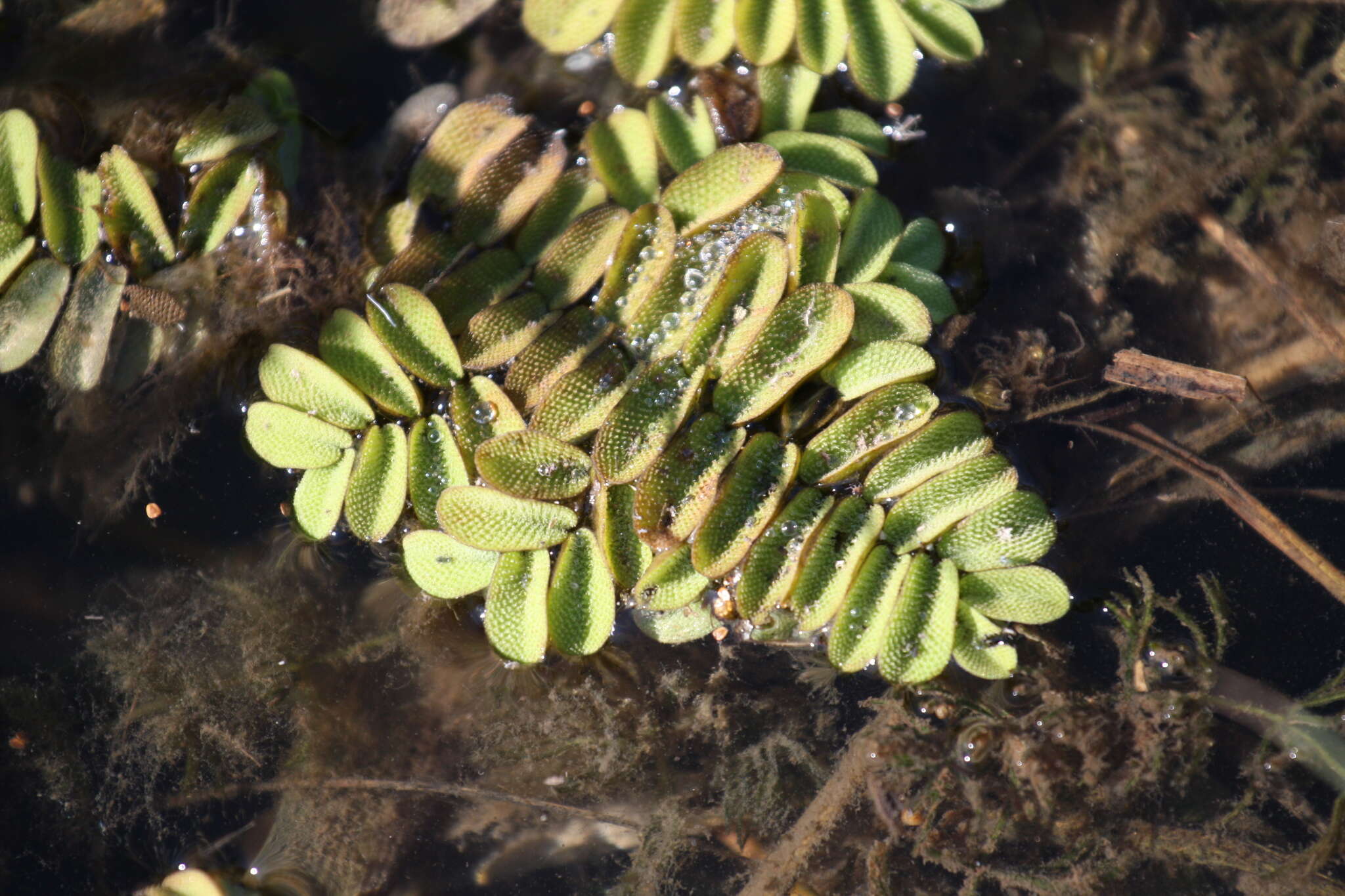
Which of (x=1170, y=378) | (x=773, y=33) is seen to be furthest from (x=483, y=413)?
(x=1170, y=378)

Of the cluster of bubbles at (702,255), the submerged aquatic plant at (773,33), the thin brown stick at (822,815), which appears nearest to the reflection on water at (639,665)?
the thin brown stick at (822,815)

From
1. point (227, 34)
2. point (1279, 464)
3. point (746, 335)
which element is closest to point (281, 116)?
point (227, 34)

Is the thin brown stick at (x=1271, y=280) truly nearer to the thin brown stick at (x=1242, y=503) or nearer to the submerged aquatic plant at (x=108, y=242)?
the thin brown stick at (x=1242, y=503)

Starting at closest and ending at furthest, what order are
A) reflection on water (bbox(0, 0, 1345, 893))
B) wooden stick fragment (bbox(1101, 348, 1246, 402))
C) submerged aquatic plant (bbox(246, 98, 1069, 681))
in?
submerged aquatic plant (bbox(246, 98, 1069, 681)), reflection on water (bbox(0, 0, 1345, 893)), wooden stick fragment (bbox(1101, 348, 1246, 402))

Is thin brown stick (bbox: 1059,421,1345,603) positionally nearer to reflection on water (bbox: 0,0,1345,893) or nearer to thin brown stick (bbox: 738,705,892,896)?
reflection on water (bbox: 0,0,1345,893)

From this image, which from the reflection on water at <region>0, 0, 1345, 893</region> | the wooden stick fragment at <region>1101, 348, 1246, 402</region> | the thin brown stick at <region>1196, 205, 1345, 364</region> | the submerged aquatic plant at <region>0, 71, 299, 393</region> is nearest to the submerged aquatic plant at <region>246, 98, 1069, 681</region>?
the reflection on water at <region>0, 0, 1345, 893</region>

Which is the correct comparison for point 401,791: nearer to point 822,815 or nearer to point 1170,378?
point 822,815

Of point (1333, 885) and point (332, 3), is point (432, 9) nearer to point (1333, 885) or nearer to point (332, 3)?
point (332, 3)
